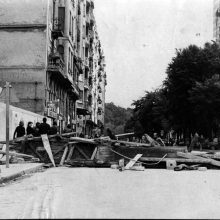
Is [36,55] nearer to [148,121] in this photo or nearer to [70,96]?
[70,96]

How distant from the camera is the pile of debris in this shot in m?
18.0

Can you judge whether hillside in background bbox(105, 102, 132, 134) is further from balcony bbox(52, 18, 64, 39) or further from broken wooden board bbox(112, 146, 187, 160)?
broken wooden board bbox(112, 146, 187, 160)

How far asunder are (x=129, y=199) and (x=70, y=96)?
47498 mm

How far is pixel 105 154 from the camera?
18766 millimetres

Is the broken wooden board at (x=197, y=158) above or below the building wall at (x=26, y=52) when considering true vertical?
below

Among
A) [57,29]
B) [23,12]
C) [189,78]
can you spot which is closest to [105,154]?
[23,12]

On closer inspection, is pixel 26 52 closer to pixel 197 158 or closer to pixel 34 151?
pixel 34 151

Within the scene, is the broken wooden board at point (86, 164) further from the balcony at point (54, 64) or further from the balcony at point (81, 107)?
the balcony at point (81, 107)

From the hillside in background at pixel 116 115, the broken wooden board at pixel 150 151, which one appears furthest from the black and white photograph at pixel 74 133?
the hillside in background at pixel 116 115

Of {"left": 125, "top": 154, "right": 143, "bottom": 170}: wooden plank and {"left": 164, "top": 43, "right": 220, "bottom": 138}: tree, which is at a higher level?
{"left": 164, "top": 43, "right": 220, "bottom": 138}: tree

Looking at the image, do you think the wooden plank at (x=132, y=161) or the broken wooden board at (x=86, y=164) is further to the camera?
the broken wooden board at (x=86, y=164)

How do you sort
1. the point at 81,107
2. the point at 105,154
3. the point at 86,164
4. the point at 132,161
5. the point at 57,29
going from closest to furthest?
the point at 132,161
the point at 86,164
the point at 105,154
the point at 57,29
the point at 81,107

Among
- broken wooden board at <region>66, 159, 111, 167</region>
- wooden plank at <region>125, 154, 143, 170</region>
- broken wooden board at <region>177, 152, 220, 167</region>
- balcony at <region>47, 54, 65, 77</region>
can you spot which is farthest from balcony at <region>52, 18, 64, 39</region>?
broken wooden board at <region>177, 152, 220, 167</region>

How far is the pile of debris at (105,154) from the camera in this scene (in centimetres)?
1795
